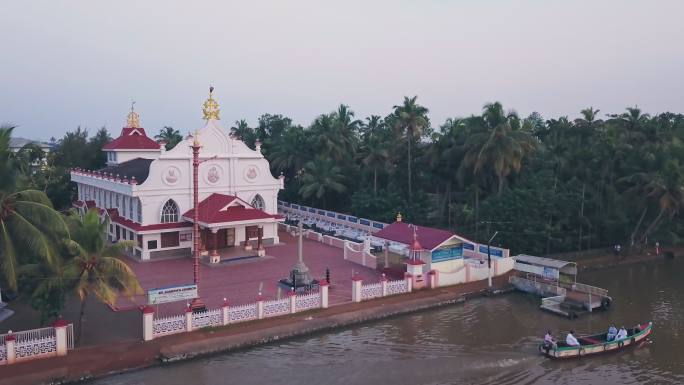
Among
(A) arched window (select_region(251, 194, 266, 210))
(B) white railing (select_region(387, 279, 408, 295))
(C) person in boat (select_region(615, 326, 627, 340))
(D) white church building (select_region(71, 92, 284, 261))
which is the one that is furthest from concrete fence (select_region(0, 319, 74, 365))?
(A) arched window (select_region(251, 194, 266, 210))

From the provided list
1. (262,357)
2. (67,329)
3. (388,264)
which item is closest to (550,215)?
(388,264)

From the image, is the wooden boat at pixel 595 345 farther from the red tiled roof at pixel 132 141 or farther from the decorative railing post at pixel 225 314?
the red tiled roof at pixel 132 141

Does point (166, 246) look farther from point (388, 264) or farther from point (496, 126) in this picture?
point (496, 126)

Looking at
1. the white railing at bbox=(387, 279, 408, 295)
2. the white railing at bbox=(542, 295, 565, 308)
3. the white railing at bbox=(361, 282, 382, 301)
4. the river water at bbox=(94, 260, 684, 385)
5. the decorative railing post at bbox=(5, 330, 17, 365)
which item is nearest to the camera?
the decorative railing post at bbox=(5, 330, 17, 365)

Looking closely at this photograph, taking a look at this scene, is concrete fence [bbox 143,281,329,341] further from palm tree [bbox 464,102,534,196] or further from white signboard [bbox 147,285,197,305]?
palm tree [bbox 464,102,534,196]

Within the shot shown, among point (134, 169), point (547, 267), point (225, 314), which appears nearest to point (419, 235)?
point (547, 267)
